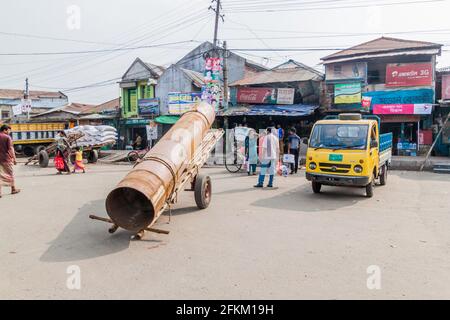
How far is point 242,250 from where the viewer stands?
5.41m

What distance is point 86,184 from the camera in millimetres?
12172

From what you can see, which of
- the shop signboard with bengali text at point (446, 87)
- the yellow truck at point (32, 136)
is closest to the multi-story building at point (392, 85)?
the shop signboard with bengali text at point (446, 87)

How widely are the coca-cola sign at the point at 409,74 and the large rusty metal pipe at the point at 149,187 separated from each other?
1573cm

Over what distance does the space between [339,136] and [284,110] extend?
11565 mm

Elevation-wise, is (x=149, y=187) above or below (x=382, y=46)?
A: below

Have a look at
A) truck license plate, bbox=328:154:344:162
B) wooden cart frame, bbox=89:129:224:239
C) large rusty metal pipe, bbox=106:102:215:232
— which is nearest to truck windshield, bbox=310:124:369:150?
truck license plate, bbox=328:154:344:162

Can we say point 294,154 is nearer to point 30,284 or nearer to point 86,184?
point 86,184

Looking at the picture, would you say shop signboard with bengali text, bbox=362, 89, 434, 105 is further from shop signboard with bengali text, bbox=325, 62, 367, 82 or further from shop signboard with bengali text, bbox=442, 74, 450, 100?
shop signboard with bengali text, bbox=325, 62, 367, 82

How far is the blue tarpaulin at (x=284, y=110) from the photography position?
20438 mm

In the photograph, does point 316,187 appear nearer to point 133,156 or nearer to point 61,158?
point 61,158

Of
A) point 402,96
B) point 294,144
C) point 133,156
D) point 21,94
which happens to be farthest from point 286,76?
point 21,94

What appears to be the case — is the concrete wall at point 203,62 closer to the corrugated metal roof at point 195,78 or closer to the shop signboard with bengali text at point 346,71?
the corrugated metal roof at point 195,78

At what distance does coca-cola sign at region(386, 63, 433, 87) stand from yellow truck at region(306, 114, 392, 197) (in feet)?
34.7
